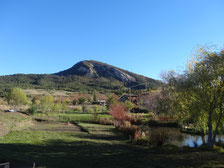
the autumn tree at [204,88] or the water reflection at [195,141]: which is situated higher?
the autumn tree at [204,88]

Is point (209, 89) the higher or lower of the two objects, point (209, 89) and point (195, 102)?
the higher

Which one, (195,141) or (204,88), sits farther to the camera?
(195,141)

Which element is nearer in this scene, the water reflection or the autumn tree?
the autumn tree

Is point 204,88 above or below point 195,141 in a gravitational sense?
above

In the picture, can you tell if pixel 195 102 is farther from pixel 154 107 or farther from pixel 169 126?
pixel 154 107

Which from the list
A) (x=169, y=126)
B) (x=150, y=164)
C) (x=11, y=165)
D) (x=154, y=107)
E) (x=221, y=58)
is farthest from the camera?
(x=154, y=107)

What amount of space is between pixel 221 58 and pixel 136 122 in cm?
2692

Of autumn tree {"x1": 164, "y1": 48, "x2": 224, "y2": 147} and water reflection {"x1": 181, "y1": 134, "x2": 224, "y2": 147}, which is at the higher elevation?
autumn tree {"x1": 164, "y1": 48, "x2": 224, "y2": 147}

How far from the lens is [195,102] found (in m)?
15.0

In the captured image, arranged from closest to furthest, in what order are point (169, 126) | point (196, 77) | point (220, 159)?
point (220, 159)
point (196, 77)
point (169, 126)

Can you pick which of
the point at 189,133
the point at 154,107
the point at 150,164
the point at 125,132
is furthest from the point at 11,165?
the point at 154,107

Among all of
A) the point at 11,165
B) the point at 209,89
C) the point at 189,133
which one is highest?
the point at 209,89

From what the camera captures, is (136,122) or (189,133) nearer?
(189,133)

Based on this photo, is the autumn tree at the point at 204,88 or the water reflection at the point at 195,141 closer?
the autumn tree at the point at 204,88
